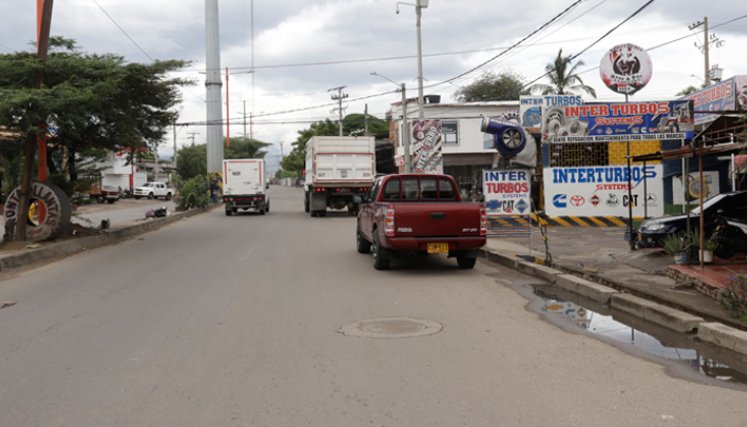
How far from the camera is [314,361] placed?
545cm

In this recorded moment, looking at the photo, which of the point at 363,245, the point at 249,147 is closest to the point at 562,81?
the point at 363,245

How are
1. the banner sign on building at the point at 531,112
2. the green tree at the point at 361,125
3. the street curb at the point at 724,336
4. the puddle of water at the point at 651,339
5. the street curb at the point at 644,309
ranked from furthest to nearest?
the green tree at the point at 361,125 < the banner sign on building at the point at 531,112 < the street curb at the point at 644,309 < the street curb at the point at 724,336 < the puddle of water at the point at 651,339

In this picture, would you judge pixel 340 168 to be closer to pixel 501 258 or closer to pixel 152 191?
pixel 501 258

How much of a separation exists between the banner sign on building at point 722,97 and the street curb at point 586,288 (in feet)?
27.4

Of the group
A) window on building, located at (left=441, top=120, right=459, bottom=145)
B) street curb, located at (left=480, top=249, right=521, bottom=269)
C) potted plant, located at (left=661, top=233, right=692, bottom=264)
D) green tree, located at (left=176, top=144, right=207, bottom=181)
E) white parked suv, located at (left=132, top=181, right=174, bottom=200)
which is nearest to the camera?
potted plant, located at (left=661, top=233, right=692, bottom=264)

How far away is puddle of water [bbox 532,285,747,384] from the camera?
5305 mm

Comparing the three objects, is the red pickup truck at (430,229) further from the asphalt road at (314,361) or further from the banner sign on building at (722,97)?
the banner sign on building at (722,97)

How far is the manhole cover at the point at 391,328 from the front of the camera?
6410mm

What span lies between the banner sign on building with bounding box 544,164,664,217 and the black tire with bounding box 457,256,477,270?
854 cm

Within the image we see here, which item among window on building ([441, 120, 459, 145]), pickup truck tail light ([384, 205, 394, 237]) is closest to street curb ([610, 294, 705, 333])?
pickup truck tail light ([384, 205, 394, 237])

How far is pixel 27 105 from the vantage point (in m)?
12.1

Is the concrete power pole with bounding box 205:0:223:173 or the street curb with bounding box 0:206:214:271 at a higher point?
the concrete power pole with bounding box 205:0:223:173

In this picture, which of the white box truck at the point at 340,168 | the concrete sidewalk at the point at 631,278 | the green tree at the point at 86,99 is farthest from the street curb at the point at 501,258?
the white box truck at the point at 340,168

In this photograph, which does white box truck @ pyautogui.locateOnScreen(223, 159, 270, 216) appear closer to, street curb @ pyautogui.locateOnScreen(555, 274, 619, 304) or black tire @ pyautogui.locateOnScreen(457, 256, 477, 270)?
black tire @ pyautogui.locateOnScreen(457, 256, 477, 270)
